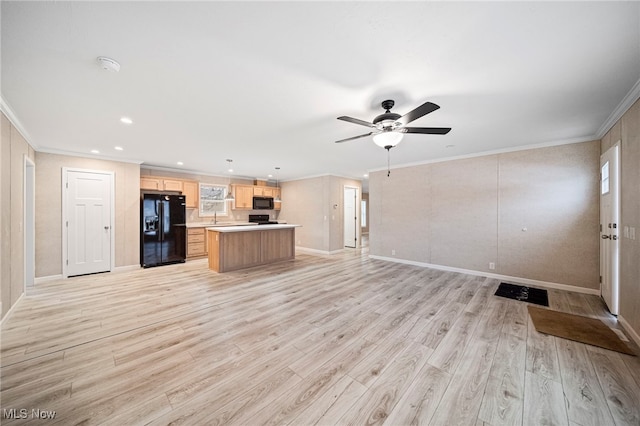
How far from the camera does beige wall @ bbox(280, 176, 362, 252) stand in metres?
7.30

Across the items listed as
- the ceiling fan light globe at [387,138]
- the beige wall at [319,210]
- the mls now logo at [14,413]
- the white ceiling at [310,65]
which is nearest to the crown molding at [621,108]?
the white ceiling at [310,65]

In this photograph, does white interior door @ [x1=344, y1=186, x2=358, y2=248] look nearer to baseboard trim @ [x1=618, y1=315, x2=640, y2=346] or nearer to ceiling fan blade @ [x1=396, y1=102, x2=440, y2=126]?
ceiling fan blade @ [x1=396, y1=102, x2=440, y2=126]

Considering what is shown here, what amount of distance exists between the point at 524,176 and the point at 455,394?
14.3 ft

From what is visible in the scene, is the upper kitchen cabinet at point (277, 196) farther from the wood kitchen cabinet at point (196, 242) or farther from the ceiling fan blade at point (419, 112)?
the ceiling fan blade at point (419, 112)

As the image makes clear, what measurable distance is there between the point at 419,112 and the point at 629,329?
11.1ft

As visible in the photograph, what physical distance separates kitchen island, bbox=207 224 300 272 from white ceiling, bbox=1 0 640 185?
2.45 m

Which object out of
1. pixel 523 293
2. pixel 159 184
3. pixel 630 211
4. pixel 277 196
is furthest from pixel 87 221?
pixel 630 211

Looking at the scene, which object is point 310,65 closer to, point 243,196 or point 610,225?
point 610,225

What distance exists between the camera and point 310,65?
194cm

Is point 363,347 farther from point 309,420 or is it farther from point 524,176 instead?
point 524,176

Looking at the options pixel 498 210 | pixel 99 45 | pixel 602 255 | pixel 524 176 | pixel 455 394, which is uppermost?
pixel 99 45

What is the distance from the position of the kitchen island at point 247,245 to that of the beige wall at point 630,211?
577 centimetres

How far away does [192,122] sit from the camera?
3197 mm

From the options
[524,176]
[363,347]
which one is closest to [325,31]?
[363,347]
